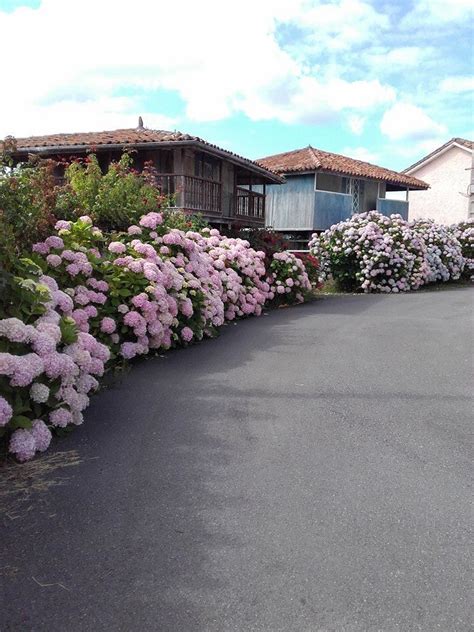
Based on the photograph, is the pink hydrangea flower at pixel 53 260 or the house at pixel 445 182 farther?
the house at pixel 445 182

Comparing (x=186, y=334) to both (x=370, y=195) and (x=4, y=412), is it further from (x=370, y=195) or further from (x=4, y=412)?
(x=370, y=195)

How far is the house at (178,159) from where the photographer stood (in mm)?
17500

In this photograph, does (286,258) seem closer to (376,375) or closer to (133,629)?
(376,375)

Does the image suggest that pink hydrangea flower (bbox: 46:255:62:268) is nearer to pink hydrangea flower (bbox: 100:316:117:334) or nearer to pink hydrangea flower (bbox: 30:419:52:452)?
pink hydrangea flower (bbox: 100:316:117:334)

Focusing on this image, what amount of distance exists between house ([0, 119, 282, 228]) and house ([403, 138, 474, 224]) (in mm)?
17800

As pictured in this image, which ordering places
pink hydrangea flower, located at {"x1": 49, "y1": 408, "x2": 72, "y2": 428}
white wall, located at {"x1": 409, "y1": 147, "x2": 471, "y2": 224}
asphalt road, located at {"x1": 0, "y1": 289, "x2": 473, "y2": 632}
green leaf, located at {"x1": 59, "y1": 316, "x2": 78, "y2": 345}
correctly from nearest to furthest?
asphalt road, located at {"x1": 0, "y1": 289, "x2": 473, "y2": 632}, pink hydrangea flower, located at {"x1": 49, "y1": 408, "x2": 72, "y2": 428}, green leaf, located at {"x1": 59, "y1": 316, "x2": 78, "y2": 345}, white wall, located at {"x1": 409, "y1": 147, "x2": 471, "y2": 224}

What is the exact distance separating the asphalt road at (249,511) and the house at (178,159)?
39.6ft

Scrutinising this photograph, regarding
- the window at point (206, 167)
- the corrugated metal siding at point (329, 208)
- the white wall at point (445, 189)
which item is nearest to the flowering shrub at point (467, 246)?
the corrugated metal siding at point (329, 208)

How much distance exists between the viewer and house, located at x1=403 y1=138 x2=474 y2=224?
3550cm

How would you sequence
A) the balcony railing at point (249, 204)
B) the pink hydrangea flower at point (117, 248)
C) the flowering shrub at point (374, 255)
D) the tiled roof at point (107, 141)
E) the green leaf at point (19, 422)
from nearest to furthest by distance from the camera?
the green leaf at point (19, 422)
the pink hydrangea flower at point (117, 248)
the flowering shrub at point (374, 255)
the tiled roof at point (107, 141)
the balcony railing at point (249, 204)

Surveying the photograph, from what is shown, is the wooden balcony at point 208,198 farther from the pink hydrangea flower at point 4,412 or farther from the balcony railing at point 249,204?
the pink hydrangea flower at point 4,412

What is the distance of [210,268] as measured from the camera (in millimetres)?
9625

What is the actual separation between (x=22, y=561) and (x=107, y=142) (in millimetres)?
16905

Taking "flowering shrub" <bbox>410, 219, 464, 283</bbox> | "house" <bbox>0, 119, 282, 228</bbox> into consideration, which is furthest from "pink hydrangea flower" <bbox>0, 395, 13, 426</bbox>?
"flowering shrub" <bbox>410, 219, 464, 283</bbox>
